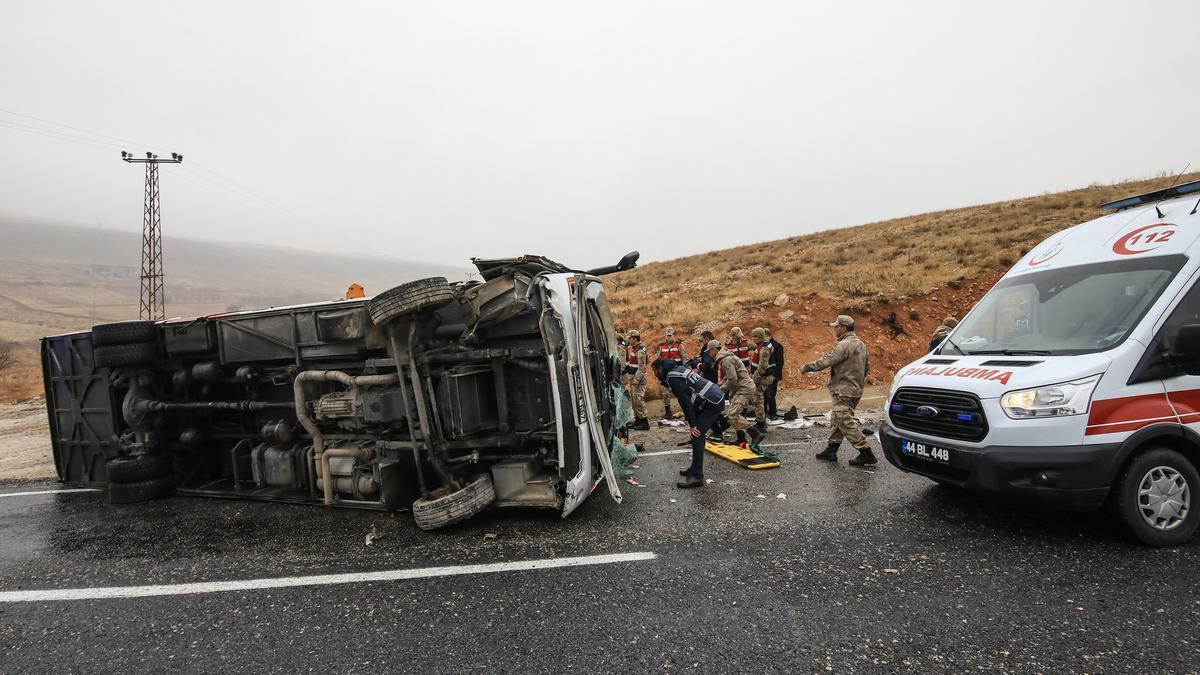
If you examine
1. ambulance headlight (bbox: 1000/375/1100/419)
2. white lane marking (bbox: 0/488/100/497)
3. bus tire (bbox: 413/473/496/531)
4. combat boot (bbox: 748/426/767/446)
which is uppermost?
ambulance headlight (bbox: 1000/375/1100/419)

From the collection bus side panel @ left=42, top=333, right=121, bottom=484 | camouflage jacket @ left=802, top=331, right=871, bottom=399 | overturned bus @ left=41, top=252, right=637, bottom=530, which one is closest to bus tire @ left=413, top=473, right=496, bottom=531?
overturned bus @ left=41, top=252, right=637, bottom=530

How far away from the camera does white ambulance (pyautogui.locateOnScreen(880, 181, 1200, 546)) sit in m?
3.63

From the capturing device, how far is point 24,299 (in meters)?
66.2

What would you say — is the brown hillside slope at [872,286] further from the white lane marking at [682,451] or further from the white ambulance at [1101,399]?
the white ambulance at [1101,399]

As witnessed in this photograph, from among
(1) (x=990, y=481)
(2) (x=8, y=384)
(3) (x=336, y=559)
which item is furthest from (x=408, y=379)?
(2) (x=8, y=384)

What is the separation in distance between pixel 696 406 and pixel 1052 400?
3.03 meters

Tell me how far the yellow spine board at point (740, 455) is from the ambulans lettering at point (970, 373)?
6.63ft

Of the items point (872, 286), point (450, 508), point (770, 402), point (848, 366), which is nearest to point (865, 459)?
point (848, 366)

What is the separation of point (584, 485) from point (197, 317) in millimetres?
4809

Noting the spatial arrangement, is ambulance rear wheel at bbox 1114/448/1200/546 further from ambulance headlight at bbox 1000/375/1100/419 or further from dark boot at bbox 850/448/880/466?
dark boot at bbox 850/448/880/466

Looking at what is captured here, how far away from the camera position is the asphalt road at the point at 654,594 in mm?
2836

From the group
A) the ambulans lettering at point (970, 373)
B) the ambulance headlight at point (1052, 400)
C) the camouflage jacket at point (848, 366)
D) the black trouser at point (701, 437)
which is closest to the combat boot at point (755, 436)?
the camouflage jacket at point (848, 366)

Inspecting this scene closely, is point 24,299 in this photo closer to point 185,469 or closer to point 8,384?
point 8,384

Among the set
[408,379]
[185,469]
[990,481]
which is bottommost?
[990,481]
